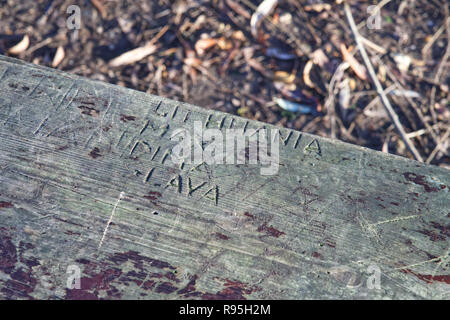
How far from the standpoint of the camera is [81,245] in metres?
1.53

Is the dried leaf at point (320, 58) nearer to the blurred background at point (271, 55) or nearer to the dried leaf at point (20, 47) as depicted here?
the blurred background at point (271, 55)

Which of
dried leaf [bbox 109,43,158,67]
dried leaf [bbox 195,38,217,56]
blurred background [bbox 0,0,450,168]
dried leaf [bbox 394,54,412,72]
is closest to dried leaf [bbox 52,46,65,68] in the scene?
blurred background [bbox 0,0,450,168]

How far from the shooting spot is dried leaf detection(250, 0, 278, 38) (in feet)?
11.5

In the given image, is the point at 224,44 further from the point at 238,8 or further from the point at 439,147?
the point at 439,147

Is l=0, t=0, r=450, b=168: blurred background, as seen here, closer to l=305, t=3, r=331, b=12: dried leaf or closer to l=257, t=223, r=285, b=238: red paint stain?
l=305, t=3, r=331, b=12: dried leaf

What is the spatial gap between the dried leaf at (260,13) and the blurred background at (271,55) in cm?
1

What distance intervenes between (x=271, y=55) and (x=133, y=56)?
1236 millimetres

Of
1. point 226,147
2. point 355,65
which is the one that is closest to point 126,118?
point 226,147

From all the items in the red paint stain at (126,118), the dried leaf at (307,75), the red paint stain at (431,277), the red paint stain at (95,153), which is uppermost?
the dried leaf at (307,75)

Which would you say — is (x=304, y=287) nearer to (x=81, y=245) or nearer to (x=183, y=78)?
(x=81, y=245)

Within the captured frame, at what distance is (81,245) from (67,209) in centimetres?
17

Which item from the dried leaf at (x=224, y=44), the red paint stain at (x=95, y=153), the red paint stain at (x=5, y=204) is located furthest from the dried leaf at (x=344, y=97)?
the red paint stain at (x=5, y=204)

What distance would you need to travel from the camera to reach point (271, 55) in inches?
135

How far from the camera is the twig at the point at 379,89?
9.61ft
